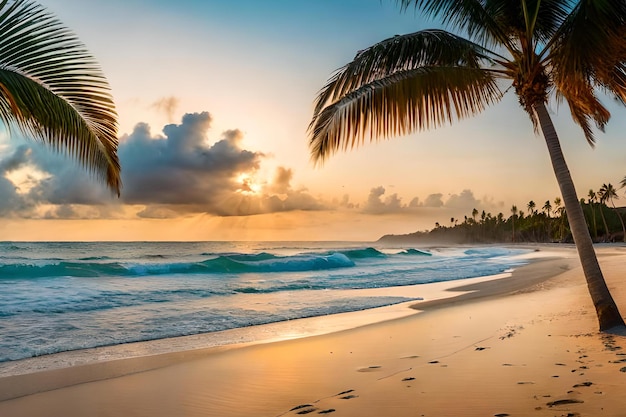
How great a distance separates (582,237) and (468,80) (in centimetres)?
282

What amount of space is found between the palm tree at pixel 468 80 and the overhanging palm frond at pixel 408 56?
0.02 meters

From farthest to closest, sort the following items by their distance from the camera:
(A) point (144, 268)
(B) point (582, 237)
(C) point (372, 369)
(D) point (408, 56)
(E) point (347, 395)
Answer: (A) point (144, 268) → (D) point (408, 56) → (B) point (582, 237) → (C) point (372, 369) → (E) point (347, 395)

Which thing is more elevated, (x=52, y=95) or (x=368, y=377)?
(x=52, y=95)

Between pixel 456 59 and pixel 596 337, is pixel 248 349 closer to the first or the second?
pixel 596 337

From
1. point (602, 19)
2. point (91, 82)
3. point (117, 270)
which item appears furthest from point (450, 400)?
point (117, 270)

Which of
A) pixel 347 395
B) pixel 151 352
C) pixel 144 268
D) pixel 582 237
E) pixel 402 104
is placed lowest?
pixel 151 352

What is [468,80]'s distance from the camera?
24.1 feet

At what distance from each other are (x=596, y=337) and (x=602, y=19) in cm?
403

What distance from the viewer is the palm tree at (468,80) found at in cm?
672

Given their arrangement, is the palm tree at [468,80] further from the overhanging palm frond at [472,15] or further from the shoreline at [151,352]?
the shoreline at [151,352]

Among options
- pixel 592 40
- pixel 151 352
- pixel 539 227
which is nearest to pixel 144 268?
pixel 151 352

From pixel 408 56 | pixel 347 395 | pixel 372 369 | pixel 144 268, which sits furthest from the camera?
pixel 144 268

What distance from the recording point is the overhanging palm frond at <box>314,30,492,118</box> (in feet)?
23.9

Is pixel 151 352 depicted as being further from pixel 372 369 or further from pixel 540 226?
pixel 540 226
